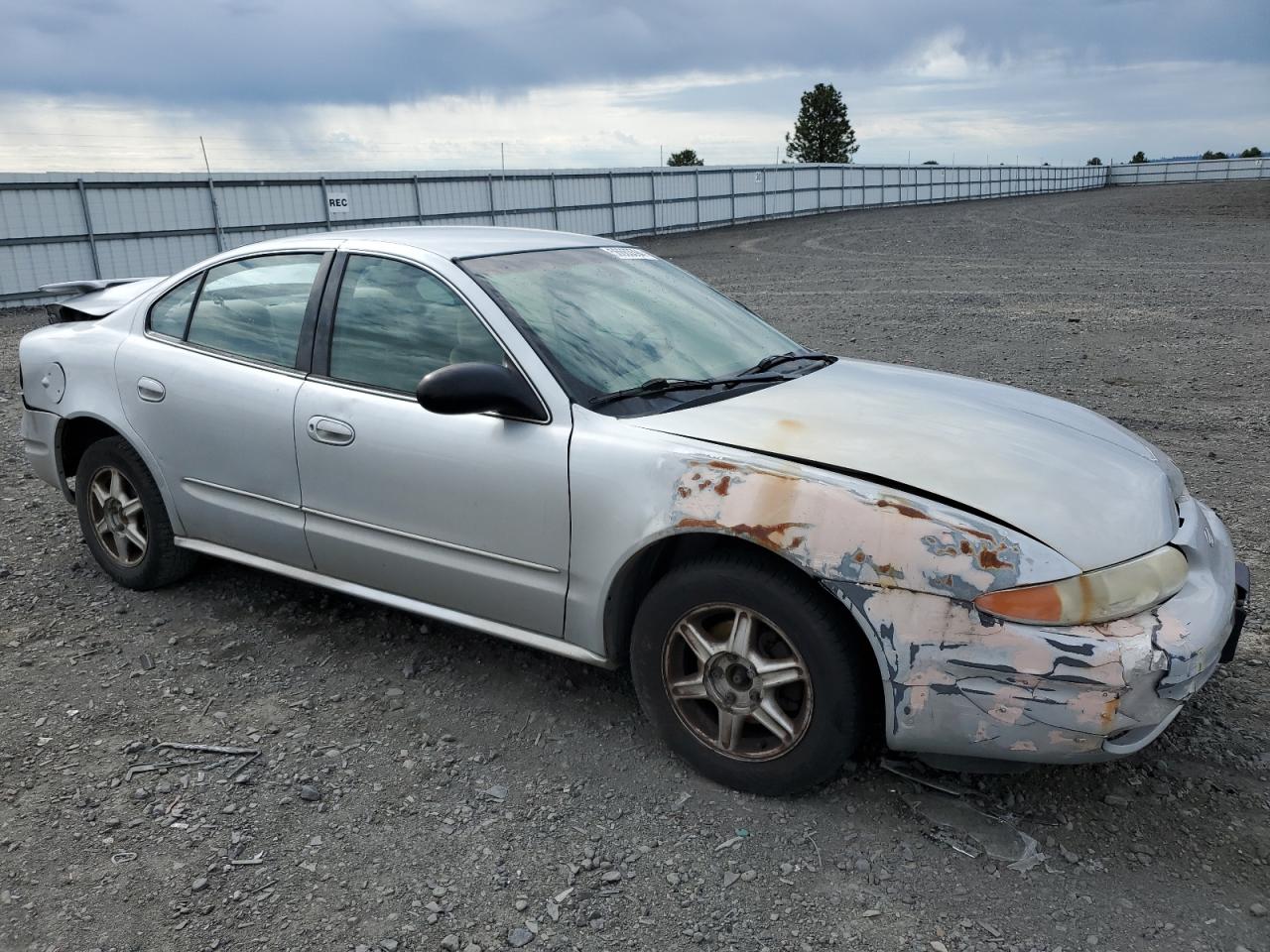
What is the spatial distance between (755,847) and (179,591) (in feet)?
9.72

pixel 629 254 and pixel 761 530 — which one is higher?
pixel 629 254

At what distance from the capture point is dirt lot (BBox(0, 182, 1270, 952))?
251 centimetres

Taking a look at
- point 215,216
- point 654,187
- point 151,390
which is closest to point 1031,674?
point 151,390

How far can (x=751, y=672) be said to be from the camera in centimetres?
283

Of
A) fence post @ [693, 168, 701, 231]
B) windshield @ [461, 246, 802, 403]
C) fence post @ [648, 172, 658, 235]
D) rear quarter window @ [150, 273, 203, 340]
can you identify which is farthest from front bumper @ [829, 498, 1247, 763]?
fence post @ [693, 168, 701, 231]

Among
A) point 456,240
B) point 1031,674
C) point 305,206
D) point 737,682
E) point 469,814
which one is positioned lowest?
point 469,814

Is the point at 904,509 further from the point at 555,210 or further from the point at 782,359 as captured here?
the point at 555,210

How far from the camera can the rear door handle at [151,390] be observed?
13.3 feet

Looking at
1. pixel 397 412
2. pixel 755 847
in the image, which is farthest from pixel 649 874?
pixel 397 412

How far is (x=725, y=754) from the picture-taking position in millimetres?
2969

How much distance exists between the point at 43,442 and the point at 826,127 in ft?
263

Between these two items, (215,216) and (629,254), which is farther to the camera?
(215,216)

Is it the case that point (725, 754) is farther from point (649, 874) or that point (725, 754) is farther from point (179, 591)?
point (179, 591)

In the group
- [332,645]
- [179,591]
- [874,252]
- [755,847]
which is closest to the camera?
[755,847]
